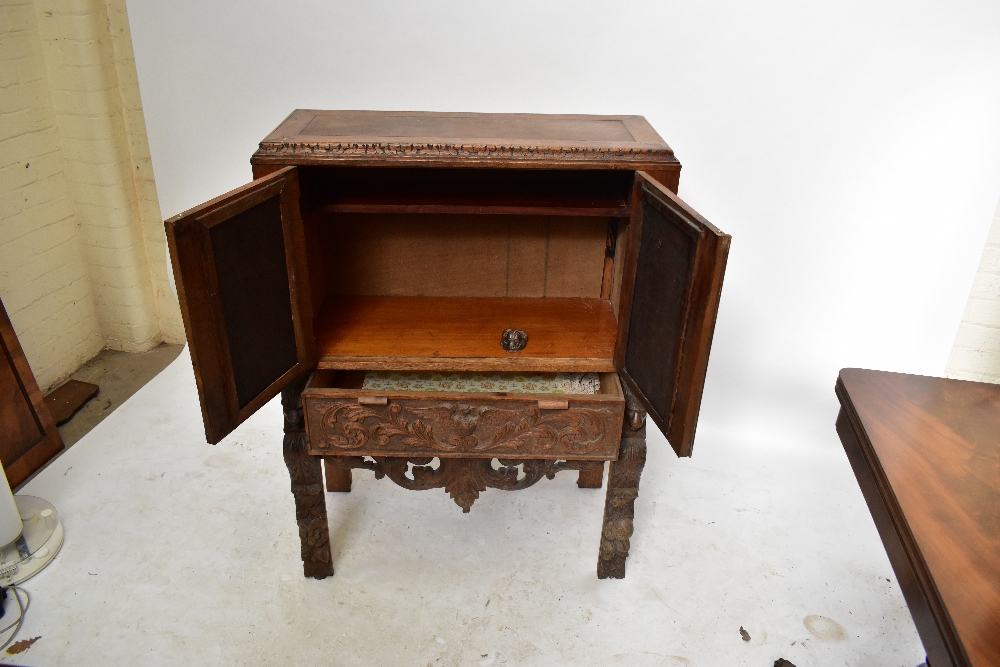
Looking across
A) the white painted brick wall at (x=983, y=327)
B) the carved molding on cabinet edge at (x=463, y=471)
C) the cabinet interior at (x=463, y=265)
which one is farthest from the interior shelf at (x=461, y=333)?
the white painted brick wall at (x=983, y=327)

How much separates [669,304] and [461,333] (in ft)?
1.93

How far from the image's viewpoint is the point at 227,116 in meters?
2.46

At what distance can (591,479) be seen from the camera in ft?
7.51

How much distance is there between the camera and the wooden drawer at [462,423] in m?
1.64

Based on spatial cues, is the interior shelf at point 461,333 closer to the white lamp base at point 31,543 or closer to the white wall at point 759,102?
the white wall at point 759,102

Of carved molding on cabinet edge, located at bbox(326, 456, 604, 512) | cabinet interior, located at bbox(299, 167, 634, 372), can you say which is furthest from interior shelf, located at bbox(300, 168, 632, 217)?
carved molding on cabinet edge, located at bbox(326, 456, 604, 512)

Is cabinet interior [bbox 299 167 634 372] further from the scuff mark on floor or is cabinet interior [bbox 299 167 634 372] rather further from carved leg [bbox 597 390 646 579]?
the scuff mark on floor

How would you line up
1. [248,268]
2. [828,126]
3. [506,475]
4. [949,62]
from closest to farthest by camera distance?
[248,268]
[506,475]
[949,62]
[828,126]

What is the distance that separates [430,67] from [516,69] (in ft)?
0.85

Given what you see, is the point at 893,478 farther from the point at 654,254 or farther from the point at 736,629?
the point at 736,629

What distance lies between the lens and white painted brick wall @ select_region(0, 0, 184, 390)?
7.97 feet

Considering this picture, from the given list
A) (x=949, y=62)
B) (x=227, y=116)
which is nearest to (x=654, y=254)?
(x=949, y=62)

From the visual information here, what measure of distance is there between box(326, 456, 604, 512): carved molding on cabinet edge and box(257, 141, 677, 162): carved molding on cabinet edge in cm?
69

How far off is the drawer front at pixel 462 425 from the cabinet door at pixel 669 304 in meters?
0.14
